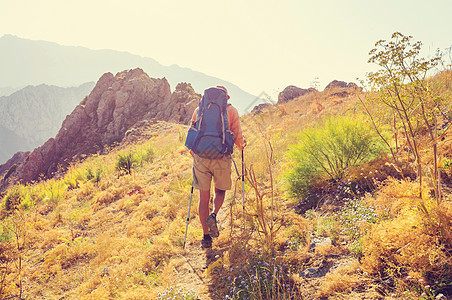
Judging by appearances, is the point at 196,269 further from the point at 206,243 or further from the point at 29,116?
the point at 29,116

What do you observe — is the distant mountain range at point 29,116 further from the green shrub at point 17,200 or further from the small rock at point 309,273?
the small rock at point 309,273

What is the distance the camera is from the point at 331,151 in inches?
155

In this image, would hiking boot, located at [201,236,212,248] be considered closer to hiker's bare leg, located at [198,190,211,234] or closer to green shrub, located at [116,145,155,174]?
hiker's bare leg, located at [198,190,211,234]

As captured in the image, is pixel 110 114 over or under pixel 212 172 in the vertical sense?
over

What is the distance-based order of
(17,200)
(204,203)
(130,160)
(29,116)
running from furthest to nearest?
(29,116) → (130,160) → (17,200) → (204,203)

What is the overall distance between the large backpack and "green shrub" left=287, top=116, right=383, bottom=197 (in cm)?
143

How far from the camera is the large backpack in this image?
307 cm

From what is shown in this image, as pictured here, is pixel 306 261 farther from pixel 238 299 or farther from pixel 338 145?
pixel 338 145

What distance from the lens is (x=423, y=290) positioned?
163 cm

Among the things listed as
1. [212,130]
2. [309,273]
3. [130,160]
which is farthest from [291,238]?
[130,160]

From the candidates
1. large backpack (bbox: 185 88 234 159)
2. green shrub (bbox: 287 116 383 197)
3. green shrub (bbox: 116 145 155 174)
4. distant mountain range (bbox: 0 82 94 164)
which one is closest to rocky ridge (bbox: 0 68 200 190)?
green shrub (bbox: 116 145 155 174)

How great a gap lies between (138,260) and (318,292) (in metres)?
2.31

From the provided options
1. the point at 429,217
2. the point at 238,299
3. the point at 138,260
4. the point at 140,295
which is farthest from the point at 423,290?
the point at 138,260

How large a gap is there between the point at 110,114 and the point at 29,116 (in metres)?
162
